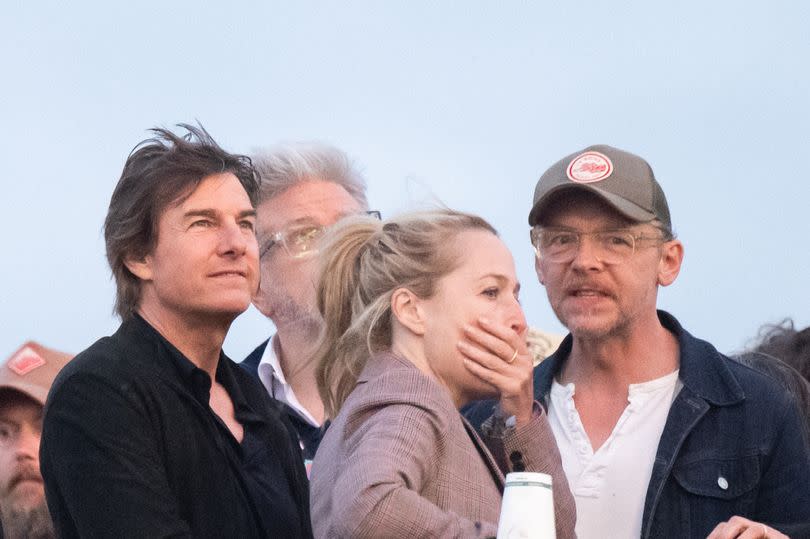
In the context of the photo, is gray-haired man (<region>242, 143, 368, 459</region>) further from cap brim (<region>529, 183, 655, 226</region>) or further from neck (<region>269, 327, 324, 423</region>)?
cap brim (<region>529, 183, 655, 226</region>)

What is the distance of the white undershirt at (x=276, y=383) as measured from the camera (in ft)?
19.0

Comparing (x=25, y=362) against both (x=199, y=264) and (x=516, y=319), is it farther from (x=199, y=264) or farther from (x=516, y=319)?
(x=516, y=319)

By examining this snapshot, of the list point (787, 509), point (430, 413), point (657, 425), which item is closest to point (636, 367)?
point (657, 425)

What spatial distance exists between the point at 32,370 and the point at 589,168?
2221mm

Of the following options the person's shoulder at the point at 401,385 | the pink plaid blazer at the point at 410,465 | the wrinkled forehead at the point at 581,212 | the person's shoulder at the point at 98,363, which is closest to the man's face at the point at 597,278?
the wrinkled forehead at the point at 581,212

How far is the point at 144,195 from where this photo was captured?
4207 millimetres

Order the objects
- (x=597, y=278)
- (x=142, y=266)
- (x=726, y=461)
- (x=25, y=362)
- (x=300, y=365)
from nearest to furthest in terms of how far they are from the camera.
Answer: (x=142, y=266) < (x=726, y=461) < (x=597, y=278) < (x=25, y=362) < (x=300, y=365)

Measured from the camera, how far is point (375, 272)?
4324 millimetres

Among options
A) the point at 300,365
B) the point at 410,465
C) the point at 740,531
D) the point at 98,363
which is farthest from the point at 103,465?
the point at 300,365

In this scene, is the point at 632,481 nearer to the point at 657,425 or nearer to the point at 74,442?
the point at 657,425

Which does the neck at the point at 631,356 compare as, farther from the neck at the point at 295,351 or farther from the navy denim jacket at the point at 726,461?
the neck at the point at 295,351

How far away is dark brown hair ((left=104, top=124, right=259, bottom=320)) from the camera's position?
4.20m

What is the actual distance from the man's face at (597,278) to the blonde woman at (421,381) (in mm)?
519

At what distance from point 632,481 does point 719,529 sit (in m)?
0.81
